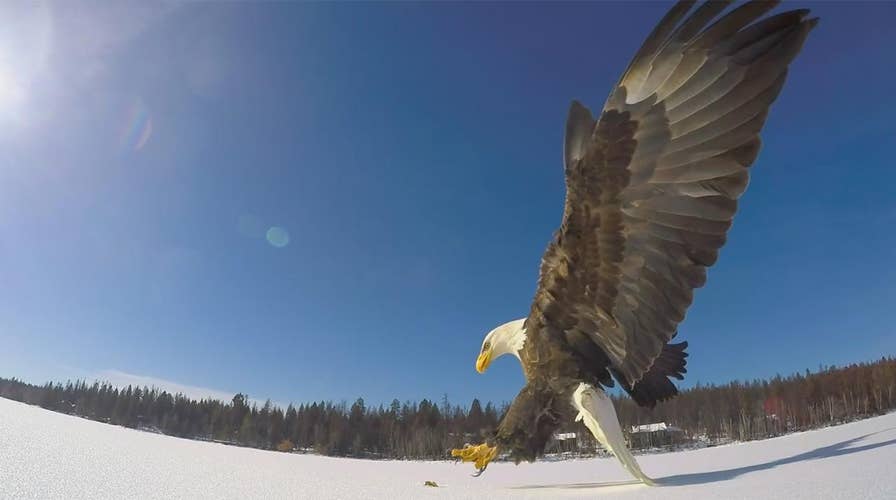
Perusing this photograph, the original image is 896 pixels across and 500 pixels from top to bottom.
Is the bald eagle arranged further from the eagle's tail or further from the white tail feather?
the eagle's tail

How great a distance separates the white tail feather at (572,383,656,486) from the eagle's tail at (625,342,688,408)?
0.98 metres

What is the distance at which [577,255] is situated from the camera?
347cm

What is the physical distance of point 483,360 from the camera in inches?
207

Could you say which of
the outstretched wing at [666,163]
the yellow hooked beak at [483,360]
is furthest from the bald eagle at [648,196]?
the yellow hooked beak at [483,360]

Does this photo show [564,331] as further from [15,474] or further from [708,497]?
[15,474]

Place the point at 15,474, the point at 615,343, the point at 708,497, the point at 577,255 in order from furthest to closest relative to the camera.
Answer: the point at 615,343, the point at 577,255, the point at 15,474, the point at 708,497

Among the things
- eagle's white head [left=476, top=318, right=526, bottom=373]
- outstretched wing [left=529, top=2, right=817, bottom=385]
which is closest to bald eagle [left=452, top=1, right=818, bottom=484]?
outstretched wing [left=529, top=2, right=817, bottom=385]

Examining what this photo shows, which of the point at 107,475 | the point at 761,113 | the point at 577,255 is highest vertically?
the point at 761,113

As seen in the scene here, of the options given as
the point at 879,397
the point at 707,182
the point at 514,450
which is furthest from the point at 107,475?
the point at 879,397

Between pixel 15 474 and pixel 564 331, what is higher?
pixel 564 331

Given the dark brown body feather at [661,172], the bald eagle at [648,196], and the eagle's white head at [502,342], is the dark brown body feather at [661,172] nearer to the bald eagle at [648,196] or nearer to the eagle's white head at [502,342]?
the bald eagle at [648,196]

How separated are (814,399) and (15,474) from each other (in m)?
39.8

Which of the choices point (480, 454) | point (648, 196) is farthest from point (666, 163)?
point (480, 454)

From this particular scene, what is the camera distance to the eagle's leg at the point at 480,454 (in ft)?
13.2
